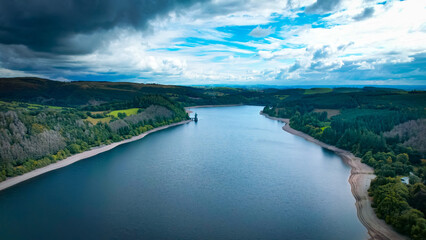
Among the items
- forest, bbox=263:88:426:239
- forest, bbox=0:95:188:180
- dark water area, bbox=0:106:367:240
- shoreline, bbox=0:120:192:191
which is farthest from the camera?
forest, bbox=0:95:188:180

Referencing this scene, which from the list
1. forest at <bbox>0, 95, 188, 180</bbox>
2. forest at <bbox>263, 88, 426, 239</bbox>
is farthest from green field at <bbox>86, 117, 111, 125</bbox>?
forest at <bbox>263, 88, 426, 239</bbox>

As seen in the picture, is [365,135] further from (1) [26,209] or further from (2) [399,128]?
(1) [26,209]

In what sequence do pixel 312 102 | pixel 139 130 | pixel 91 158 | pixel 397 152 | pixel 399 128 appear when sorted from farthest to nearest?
pixel 312 102, pixel 139 130, pixel 399 128, pixel 91 158, pixel 397 152

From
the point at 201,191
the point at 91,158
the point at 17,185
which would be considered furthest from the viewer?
the point at 91,158

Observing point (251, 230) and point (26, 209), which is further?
point (26, 209)

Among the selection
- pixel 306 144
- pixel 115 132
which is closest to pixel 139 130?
pixel 115 132

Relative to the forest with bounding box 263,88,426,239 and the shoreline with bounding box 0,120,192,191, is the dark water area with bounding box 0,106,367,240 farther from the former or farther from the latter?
the forest with bounding box 263,88,426,239

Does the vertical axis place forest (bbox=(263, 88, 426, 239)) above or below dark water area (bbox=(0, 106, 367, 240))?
above
